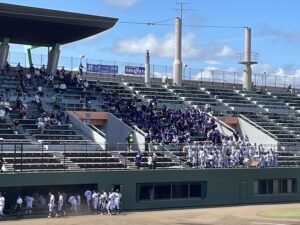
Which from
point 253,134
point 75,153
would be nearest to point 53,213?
point 75,153

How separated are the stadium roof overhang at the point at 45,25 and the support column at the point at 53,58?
0.54 meters

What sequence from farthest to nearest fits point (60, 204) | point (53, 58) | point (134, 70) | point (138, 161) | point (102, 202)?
point (134, 70), point (53, 58), point (138, 161), point (102, 202), point (60, 204)

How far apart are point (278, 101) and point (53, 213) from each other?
1396 inches

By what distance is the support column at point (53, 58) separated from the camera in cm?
4803

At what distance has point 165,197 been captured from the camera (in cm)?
3506

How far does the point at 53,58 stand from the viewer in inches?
1896

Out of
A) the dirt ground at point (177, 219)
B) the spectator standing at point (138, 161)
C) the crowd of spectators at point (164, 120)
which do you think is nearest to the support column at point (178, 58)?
the crowd of spectators at point (164, 120)

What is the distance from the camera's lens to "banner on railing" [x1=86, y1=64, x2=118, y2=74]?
2192 inches

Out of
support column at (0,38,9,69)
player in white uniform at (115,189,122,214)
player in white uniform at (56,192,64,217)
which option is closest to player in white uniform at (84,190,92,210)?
player in white uniform at (115,189,122,214)

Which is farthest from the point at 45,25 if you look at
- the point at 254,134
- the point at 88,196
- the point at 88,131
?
the point at 254,134

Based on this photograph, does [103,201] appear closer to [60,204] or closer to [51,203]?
[60,204]

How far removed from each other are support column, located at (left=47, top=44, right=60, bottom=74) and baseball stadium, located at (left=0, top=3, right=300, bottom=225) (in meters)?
0.12

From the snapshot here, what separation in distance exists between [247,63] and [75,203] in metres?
35.3

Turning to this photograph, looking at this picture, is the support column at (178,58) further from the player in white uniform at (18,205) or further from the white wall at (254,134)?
the player in white uniform at (18,205)
